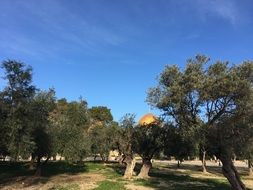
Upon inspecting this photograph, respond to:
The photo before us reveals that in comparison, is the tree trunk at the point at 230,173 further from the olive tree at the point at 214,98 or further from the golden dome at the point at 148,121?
the golden dome at the point at 148,121

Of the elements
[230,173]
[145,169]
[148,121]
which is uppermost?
[148,121]

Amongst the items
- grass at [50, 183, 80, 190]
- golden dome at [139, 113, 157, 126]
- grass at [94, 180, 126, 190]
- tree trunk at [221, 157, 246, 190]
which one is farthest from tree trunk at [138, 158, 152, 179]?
tree trunk at [221, 157, 246, 190]

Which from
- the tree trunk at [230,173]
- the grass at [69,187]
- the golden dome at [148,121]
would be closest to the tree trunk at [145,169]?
the golden dome at [148,121]

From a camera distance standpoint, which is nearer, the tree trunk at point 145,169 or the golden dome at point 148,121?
the golden dome at point 148,121

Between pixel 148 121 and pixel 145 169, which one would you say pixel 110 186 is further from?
pixel 148 121

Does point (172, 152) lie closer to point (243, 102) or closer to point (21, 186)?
point (21, 186)

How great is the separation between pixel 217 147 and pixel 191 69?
5584 mm

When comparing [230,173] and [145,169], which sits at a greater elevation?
[145,169]

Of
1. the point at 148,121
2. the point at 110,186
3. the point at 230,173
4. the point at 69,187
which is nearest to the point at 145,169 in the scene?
the point at 110,186

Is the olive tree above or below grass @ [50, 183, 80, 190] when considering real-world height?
above

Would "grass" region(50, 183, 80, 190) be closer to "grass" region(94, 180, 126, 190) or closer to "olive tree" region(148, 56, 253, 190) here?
"grass" region(94, 180, 126, 190)

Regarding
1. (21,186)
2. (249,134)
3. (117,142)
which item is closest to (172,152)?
(117,142)

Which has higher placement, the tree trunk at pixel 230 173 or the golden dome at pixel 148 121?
the golden dome at pixel 148 121

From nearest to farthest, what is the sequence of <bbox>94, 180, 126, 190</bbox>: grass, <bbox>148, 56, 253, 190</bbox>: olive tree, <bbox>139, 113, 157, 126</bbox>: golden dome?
<bbox>148, 56, 253, 190</bbox>: olive tree → <bbox>94, 180, 126, 190</bbox>: grass → <bbox>139, 113, 157, 126</bbox>: golden dome
